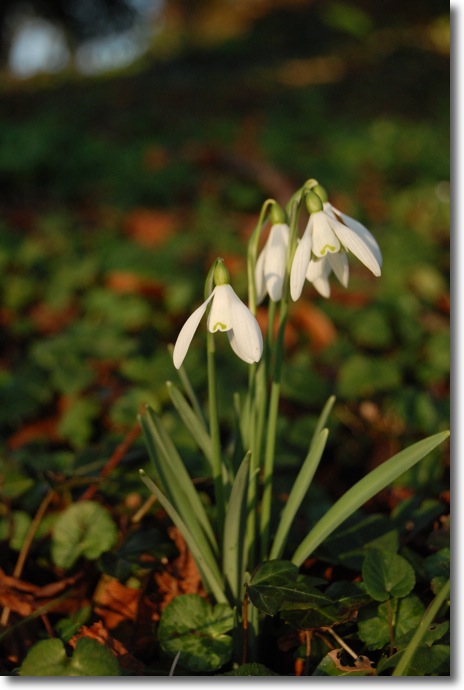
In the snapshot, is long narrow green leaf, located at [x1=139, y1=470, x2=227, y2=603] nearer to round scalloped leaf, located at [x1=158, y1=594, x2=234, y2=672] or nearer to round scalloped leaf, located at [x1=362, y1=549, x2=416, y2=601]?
round scalloped leaf, located at [x1=158, y1=594, x2=234, y2=672]

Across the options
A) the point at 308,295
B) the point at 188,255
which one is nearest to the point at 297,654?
the point at 308,295

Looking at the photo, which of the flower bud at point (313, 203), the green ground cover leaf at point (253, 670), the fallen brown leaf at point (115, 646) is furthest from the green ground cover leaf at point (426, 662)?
the flower bud at point (313, 203)

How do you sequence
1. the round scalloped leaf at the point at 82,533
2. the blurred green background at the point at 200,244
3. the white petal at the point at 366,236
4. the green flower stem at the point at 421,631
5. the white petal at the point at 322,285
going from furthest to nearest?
the blurred green background at the point at 200,244, the round scalloped leaf at the point at 82,533, the white petal at the point at 322,285, the white petal at the point at 366,236, the green flower stem at the point at 421,631

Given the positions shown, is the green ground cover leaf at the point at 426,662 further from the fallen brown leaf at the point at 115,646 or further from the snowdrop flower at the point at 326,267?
the snowdrop flower at the point at 326,267

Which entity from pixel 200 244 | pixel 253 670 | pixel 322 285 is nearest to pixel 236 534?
pixel 253 670

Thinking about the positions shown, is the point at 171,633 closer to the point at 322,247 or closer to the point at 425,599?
the point at 425,599

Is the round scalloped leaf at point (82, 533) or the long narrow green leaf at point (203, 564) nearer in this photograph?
the long narrow green leaf at point (203, 564)
